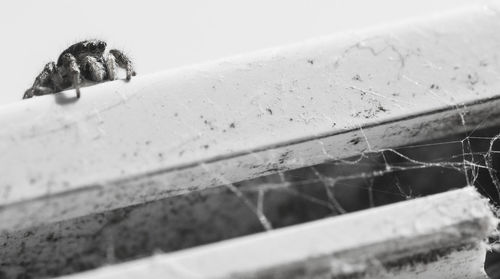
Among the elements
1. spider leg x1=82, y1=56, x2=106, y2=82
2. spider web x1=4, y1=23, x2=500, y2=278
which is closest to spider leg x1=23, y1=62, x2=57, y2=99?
spider leg x1=82, y1=56, x2=106, y2=82

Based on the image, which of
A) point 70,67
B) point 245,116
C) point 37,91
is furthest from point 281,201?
point 37,91

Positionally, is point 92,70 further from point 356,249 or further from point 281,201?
point 356,249

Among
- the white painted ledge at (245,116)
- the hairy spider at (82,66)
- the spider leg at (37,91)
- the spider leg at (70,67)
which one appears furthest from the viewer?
the spider leg at (37,91)

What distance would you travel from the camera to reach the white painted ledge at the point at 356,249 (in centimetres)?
67

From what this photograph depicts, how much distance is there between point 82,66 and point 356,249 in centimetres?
109

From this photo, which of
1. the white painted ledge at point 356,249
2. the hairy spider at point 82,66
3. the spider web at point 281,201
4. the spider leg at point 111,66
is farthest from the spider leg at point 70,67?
the white painted ledge at point 356,249

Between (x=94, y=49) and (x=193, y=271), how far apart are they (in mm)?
1228

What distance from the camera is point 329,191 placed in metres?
1.49

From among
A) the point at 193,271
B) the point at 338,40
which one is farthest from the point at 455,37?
the point at 193,271

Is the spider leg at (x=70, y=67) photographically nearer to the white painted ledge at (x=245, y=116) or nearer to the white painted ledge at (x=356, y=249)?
the white painted ledge at (x=245, y=116)

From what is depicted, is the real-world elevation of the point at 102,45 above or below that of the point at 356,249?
above

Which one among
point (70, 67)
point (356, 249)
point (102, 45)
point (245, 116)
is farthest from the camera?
point (102, 45)

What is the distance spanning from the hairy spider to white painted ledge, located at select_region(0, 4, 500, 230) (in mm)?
395

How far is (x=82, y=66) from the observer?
4.94ft
